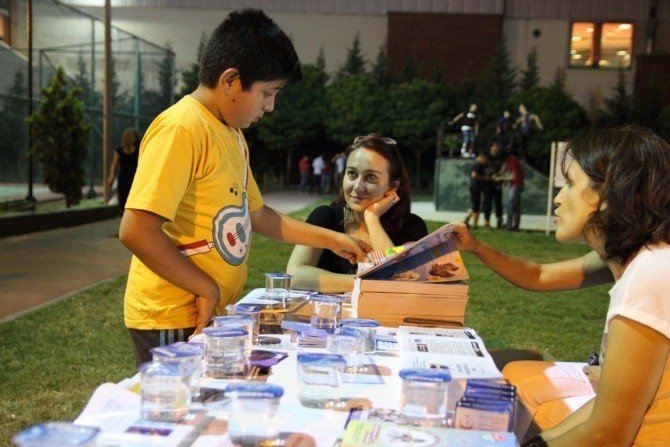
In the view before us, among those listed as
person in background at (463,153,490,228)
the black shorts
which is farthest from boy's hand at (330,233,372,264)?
person in background at (463,153,490,228)

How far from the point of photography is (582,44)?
1791 inches

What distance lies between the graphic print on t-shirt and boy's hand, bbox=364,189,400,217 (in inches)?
57.6

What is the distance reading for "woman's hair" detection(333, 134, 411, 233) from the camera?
4.26 metres

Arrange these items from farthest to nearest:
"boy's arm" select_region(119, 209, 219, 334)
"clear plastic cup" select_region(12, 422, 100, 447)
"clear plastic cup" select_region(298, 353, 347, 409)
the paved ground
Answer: the paved ground < "boy's arm" select_region(119, 209, 219, 334) < "clear plastic cup" select_region(298, 353, 347, 409) < "clear plastic cup" select_region(12, 422, 100, 447)

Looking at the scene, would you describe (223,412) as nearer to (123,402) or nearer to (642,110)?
(123,402)

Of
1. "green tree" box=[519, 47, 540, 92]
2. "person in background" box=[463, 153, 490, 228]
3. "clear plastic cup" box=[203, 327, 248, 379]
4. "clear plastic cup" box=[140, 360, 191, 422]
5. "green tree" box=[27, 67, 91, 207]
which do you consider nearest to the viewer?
"clear plastic cup" box=[140, 360, 191, 422]

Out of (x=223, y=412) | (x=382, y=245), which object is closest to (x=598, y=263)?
(x=382, y=245)

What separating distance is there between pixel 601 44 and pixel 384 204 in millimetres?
45200

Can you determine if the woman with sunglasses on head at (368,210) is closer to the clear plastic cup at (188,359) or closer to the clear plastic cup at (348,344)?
the clear plastic cup at (348,344)

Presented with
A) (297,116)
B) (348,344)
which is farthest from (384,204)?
(297,116)

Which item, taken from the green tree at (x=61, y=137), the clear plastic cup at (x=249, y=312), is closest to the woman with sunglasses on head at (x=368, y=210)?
the clear plastic cup at (x=249, y=312)

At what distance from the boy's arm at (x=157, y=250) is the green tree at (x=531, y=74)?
44.2 metres

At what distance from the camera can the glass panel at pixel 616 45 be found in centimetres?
4497

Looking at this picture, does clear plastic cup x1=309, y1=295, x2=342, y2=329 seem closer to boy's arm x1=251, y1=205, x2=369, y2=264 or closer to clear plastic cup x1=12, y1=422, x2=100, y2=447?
boy's arm x1=251, y1=205, x2=369, y2=264
